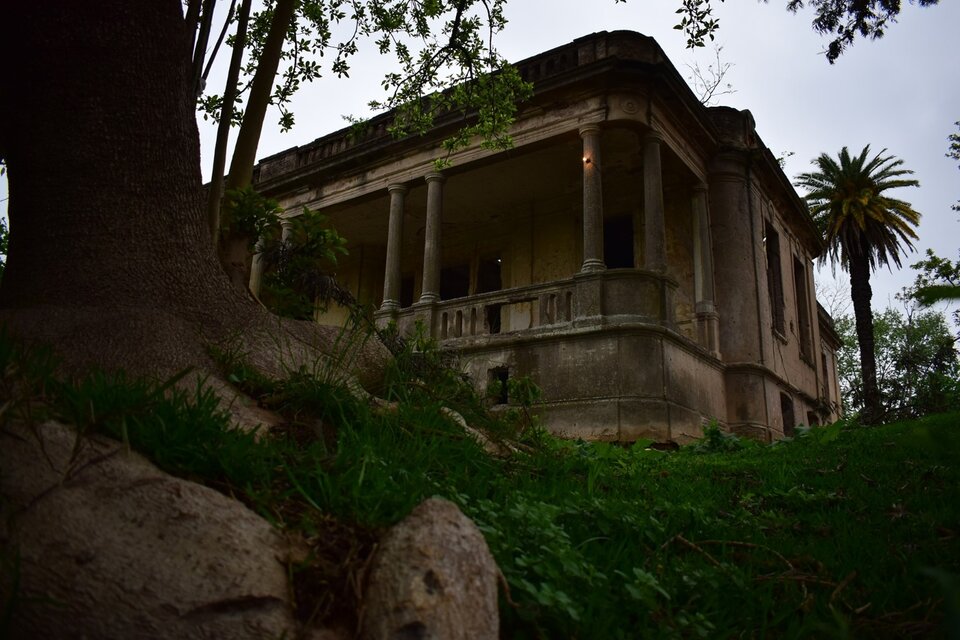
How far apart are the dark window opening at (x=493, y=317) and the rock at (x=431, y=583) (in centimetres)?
982

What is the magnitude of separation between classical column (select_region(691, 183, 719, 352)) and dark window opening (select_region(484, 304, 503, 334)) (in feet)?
12.8

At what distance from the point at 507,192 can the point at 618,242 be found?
293cm

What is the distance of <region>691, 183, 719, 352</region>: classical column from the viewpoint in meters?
12.8

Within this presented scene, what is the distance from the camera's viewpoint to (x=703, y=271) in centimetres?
1311

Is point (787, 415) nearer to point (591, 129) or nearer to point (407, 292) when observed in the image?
point (591, 129)

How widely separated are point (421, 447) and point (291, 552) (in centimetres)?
124

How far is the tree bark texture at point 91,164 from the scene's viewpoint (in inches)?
121

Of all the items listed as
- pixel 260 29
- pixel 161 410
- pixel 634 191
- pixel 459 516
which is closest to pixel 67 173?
pixel 161 410

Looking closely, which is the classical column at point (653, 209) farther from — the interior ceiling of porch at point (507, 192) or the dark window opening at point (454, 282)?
the dark window opening at point (454, 282)

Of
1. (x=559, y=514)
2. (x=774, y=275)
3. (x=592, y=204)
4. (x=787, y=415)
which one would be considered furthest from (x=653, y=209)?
(x=559, y=514)


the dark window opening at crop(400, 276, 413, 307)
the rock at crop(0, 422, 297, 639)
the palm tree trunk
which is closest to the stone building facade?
the dark window opening at crop(400, 276, 413, 307)

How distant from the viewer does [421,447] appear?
3.04 m

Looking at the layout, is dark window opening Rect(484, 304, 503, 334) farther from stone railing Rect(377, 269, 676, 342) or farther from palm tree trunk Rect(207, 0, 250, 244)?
palm tree trunk Rect(207, 0, 250, 244)

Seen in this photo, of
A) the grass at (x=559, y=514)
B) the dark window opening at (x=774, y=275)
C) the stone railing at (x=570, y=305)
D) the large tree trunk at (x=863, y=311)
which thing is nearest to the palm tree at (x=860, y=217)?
the large tree trunk at (x=863, y=311)
